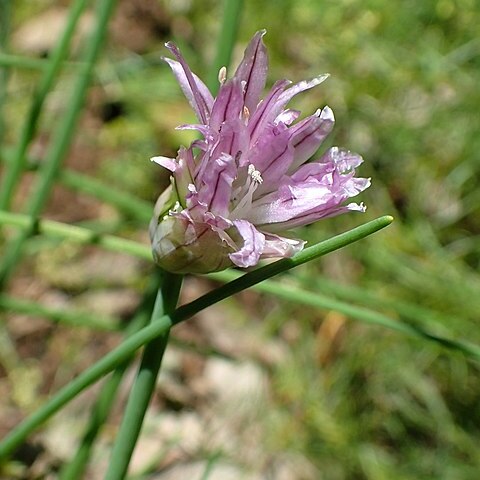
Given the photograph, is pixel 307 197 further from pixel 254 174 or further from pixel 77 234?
pixel 77 234

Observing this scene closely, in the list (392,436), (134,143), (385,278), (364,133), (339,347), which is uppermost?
(364,133)

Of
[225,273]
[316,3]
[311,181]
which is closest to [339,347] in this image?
[316,3]

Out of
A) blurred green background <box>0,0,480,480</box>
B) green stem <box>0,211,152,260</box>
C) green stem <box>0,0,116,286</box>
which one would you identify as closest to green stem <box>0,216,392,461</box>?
green stem <box>0,211,152,260</box>

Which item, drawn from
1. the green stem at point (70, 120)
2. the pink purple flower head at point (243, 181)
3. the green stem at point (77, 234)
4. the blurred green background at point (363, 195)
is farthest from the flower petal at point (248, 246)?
the blurred green background at point (363, 195)

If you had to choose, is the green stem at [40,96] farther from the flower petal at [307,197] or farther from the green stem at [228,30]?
the flower petal at [307,197]

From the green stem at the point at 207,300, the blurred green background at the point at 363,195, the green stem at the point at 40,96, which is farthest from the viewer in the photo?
the blurred green background at the point at 363,195

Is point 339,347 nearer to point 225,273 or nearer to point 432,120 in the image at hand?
point 432,120

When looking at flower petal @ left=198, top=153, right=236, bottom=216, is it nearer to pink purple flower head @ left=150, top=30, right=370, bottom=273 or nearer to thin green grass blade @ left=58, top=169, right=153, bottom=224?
pink purple flower head @ left=150, top=30, right=370, bottom=273
